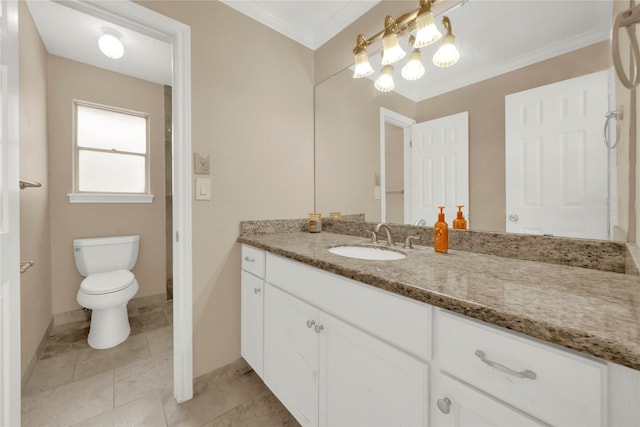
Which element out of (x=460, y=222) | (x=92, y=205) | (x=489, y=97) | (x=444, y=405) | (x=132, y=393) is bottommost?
(x=132, y=393)

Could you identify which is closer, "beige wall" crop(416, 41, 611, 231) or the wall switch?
"beige wall" crop(416, 41, 611, 231)

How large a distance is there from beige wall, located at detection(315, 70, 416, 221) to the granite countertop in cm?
79

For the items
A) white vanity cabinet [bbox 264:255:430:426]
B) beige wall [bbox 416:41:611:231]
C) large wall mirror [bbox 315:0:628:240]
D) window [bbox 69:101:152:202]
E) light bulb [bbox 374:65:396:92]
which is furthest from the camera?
window [bbox 69:101:152:202]

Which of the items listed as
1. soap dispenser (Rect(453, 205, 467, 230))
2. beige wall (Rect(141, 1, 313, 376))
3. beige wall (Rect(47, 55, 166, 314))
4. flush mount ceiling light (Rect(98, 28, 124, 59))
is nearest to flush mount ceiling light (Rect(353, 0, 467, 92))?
beige wall (Rect(141, 1, 313, 376))

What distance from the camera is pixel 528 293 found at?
615mm

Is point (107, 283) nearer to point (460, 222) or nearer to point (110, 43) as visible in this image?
point (110, 43)

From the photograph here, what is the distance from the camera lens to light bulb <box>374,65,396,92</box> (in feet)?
4.93

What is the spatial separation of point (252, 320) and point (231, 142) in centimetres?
106

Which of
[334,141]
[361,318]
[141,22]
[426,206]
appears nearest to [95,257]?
[141,22]

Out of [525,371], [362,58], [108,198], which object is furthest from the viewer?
[108,198]

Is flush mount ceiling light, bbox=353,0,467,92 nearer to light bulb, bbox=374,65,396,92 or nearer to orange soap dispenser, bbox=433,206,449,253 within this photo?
light bulb, bbox=374,65,396,92

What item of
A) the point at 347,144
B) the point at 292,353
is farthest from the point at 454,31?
the point at 292,353

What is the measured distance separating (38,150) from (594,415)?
2.91 meters

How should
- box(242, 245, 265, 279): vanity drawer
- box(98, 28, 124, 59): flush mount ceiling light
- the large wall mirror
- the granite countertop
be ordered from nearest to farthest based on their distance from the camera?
the granite countertop → the large wall mirror → box(242, 245, 265, 279): vanity drawer → box(98, 28, 124, 59): flush mount ceiling light
